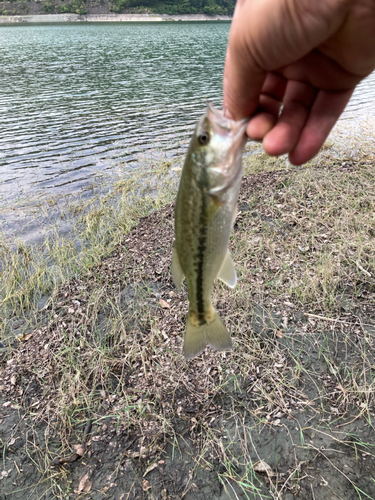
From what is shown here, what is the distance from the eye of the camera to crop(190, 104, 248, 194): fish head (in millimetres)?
1633

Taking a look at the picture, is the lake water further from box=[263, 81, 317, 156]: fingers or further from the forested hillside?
the forested hillside

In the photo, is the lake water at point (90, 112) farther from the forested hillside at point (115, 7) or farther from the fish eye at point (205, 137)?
the forested hillside at point (115, 7)

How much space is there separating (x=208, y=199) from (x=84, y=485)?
10.5 feet

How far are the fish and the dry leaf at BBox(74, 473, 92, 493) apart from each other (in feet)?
8.55

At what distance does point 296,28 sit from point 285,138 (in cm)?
51

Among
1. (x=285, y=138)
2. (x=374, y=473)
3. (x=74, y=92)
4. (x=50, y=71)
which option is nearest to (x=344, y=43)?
(x=285, y=138)

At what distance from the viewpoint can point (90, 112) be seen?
17.6 metres

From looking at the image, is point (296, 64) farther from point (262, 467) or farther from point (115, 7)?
point (115, 7)

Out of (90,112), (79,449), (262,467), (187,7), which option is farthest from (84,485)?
(187,7)

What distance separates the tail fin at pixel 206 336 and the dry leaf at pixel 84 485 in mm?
2191

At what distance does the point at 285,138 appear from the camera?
1.80m

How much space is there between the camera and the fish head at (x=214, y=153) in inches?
64.3

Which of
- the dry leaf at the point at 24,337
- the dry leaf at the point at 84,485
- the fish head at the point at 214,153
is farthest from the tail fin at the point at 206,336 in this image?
the dry leaf at the point at 24,337

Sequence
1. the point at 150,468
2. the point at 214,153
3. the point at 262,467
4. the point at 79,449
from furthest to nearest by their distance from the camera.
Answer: the point at 79,449
the point at 150,468
the point at 262,467
the point at 214,153
